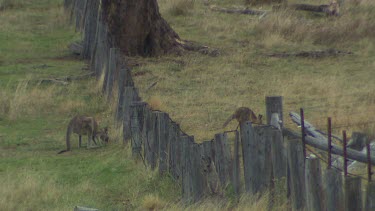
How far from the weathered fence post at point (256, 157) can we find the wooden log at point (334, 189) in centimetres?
124

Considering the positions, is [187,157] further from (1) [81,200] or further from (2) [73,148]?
(2) [73,148]

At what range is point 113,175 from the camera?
11156 millimetres

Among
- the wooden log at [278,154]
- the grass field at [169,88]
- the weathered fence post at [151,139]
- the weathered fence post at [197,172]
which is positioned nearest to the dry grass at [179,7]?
the grass field at [169,88]

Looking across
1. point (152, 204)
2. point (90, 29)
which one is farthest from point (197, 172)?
point (90, 29)

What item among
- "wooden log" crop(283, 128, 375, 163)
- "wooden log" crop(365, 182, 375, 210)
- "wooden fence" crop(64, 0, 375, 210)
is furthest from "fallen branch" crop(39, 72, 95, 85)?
"wooden log" crop(365, 182, 375, 210)

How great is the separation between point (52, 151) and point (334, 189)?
6249mm

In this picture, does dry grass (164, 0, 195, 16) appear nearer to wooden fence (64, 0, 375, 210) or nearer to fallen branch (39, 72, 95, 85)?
fallen branch (39, 72, 95, 85)

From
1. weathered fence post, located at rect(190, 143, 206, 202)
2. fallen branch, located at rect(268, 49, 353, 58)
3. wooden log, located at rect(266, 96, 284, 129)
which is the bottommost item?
weathered fence post, located at rect(190, 143, 206, 202)

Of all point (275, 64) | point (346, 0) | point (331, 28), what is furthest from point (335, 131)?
point (346, 0)

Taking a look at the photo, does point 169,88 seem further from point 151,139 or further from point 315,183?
point 315,183

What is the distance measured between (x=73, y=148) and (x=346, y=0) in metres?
17.2

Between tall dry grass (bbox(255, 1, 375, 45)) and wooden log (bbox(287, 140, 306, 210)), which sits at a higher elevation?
tall dry grass (bbox(255, 1, 375, 45))

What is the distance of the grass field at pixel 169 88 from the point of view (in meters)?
10.5

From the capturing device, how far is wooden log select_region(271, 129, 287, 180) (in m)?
8.40
